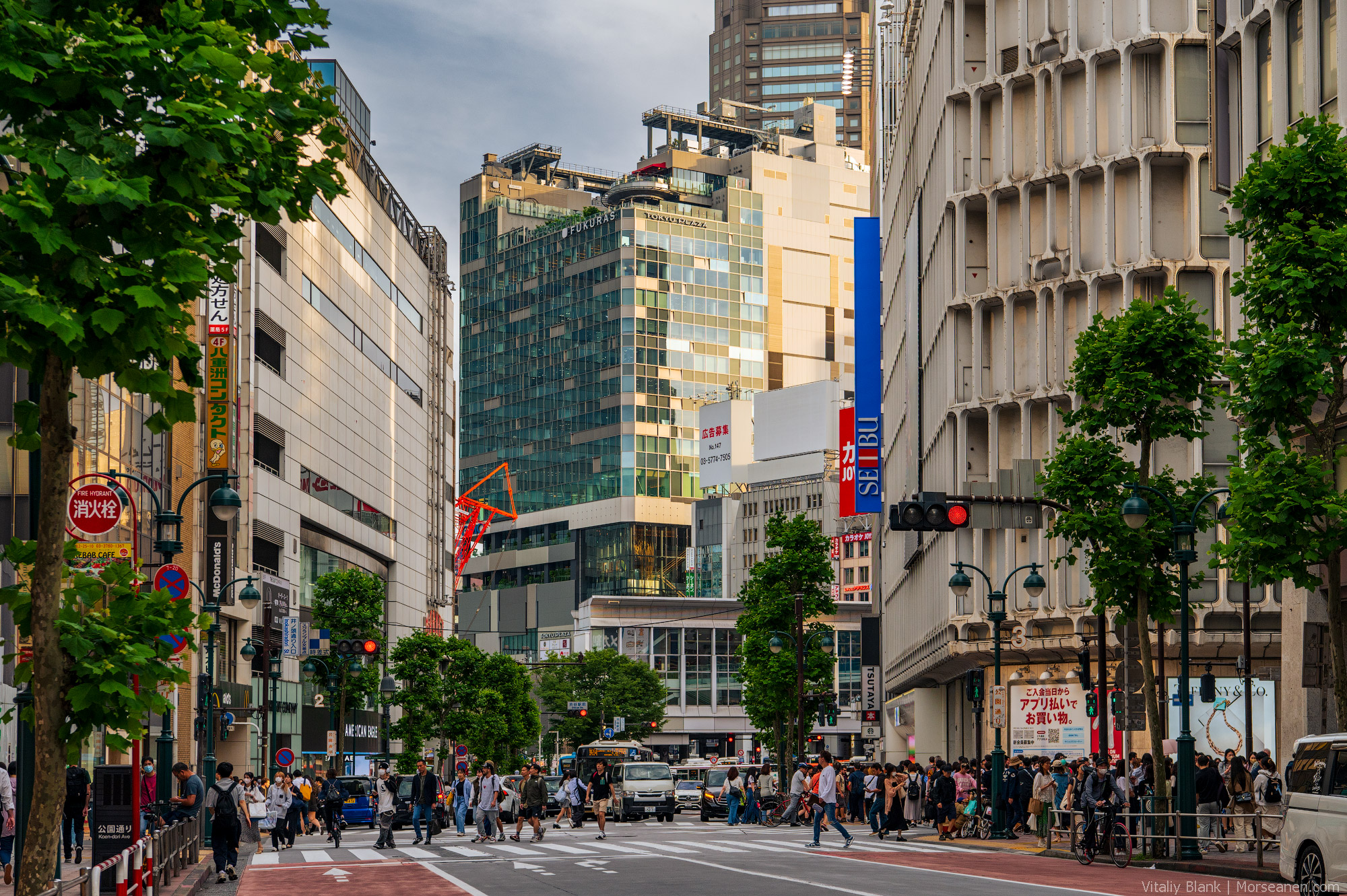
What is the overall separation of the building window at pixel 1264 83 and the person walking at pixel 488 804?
871 inches

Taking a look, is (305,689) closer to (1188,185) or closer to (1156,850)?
(1188,185)

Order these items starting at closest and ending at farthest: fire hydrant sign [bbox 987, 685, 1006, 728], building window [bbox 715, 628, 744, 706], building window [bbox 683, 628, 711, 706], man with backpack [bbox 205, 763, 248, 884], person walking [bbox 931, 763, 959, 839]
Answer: man with backpack [bbox 205, 763, 248, 884]
person walking [bbox 931, 763, 959, 839]
fire hydrant sign [bbox 987, 685, 1006, 728]
building window [bbox 683, 628, 711, 706]
building window [bbox 715, 628, 744, 706]

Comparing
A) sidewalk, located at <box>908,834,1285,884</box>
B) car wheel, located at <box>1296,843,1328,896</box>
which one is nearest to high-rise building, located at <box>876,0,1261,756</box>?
sidewalk, located at <box>908,834,1285,884</box>

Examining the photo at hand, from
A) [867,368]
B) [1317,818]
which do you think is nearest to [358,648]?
[1317,818]

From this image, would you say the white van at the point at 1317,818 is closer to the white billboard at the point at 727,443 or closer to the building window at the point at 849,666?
the building window at the point at 849,666

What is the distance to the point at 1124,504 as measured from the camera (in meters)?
27.5

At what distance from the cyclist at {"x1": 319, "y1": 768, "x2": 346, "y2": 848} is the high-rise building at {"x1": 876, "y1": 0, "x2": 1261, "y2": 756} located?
20797mm

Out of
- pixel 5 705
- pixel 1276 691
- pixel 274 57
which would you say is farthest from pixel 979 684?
pixel 274 57

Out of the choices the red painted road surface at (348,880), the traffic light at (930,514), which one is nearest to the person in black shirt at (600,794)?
the red painted road surface at (348,880)

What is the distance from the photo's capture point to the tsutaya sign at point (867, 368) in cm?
8581

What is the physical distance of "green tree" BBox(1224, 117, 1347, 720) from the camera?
22.1 m

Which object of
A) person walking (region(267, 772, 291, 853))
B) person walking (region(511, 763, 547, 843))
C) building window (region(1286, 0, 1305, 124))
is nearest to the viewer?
building window (region(1286, 0, 1305, 124))

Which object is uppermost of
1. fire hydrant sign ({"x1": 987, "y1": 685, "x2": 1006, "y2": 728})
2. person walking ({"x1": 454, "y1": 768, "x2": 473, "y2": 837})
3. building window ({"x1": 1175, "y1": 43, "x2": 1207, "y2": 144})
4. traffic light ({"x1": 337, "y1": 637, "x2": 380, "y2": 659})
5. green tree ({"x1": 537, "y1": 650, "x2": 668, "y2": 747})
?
building window ({"x1": 1175, "y1": 43, "x2": 1207, "y2": 144})

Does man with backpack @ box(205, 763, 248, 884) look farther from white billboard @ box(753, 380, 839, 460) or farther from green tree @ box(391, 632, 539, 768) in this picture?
white billboard @ box(753, 380, 839, 460)
